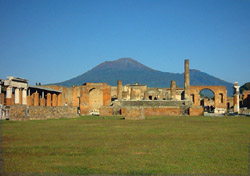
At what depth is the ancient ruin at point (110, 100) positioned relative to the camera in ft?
86.7

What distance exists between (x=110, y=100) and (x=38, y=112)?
24.9 metres

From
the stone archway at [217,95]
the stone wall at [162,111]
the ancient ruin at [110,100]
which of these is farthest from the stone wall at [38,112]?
the stone archway at [217,95]

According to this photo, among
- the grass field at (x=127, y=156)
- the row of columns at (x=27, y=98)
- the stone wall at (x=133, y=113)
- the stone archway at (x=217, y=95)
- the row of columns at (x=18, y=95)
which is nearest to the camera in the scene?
the grass field at (x=127, y=156)

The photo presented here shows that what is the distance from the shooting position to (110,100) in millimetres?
49750

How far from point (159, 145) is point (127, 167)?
10.3 ft

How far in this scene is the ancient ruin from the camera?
86.7 ft

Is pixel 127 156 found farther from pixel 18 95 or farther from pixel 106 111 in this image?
pixel 18 95

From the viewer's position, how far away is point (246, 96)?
6075cm

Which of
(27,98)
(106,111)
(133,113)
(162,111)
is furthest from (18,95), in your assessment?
(133,113)

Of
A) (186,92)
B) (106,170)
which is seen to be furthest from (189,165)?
(186,92)

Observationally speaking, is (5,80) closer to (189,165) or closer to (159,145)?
(159,145)

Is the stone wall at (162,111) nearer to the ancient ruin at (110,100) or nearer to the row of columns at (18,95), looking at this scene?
the ancient ruin at (110,100)

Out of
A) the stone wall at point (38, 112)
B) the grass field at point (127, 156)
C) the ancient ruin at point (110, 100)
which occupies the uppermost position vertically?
the ancient ruin at point (110, 100)

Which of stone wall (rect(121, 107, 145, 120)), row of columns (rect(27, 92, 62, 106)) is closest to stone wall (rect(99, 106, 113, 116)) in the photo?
stone wall (rect(121, 107, 145, 120))
